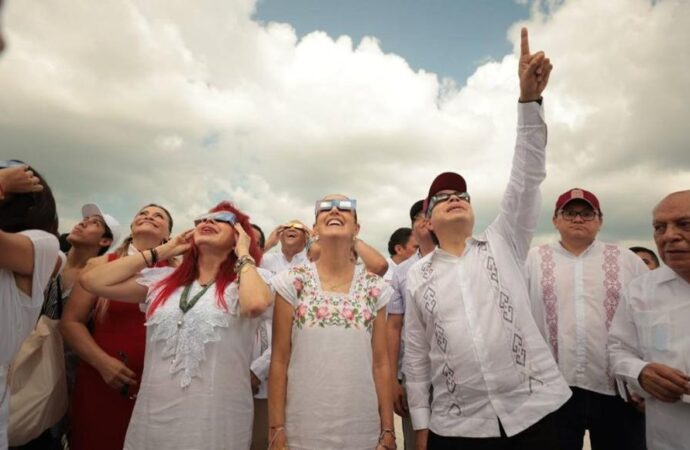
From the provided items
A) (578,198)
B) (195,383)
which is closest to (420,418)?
(195,383)

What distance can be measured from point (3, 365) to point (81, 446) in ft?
3.99

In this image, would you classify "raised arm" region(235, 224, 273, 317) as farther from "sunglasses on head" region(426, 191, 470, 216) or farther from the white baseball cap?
the white baseball cap

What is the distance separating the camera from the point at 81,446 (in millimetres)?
3518

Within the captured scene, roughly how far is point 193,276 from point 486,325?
84.8 inches

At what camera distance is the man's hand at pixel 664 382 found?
2736 millimetres

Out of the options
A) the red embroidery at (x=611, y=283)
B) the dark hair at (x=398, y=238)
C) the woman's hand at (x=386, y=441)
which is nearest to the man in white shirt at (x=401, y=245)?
the dark hair at (x=398, y=238)

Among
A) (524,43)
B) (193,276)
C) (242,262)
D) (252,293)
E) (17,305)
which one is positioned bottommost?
(17,305)

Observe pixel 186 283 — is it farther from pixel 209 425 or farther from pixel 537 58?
pixel 537 58

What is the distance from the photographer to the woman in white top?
256 centimetres

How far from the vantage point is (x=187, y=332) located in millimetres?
3006

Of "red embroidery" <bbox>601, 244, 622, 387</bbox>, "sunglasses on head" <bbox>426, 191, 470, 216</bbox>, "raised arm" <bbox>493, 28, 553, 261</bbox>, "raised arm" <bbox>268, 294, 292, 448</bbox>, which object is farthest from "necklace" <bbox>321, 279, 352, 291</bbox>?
"red embroidery" <bbox>601, 244, 622, 387</bbox>

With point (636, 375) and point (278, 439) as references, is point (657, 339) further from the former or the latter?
point (278, 439)

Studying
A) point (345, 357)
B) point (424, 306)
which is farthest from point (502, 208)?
point (345, 357)

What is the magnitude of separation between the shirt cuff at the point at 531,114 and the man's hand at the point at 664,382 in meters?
1.75
